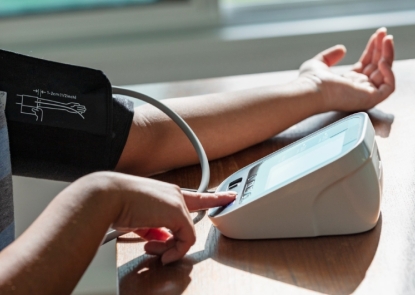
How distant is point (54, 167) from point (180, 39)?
768 millimetres

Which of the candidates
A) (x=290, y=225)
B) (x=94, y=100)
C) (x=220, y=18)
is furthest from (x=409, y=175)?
(x=220, y=18)

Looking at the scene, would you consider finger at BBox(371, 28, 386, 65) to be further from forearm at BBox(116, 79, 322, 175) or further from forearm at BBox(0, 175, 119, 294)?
forearm at BBox(0, 175, 119, 294)

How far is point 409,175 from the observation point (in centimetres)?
60

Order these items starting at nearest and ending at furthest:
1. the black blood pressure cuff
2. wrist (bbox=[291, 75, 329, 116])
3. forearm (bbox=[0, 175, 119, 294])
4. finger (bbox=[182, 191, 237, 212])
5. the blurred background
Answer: forearm (bbox=[0, 175, 119, 294]) < finger (bbox=[182, 191, 237, 212]) < the black blood pressure cuff < wrist (bbox=[291, 75, 329, 116]) < the blurred background

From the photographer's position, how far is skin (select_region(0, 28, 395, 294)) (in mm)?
449

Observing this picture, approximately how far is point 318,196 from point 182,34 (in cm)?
101

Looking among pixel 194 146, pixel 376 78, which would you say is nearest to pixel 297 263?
pixel 194 146

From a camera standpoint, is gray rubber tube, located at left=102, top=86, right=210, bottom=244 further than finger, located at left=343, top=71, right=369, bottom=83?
No

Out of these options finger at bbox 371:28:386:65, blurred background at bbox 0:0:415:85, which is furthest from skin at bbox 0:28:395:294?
blurred background at bbox 0:0:415:85

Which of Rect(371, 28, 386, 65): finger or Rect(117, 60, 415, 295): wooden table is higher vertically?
Rect(371, 28, 386, 65): finger

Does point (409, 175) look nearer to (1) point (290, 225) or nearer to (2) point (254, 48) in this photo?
(1) point (290, 225)

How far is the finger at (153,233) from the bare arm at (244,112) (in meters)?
0.18

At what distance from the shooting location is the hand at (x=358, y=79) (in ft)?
2.62

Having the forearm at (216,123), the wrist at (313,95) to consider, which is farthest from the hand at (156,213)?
the wrist at (313,95)
